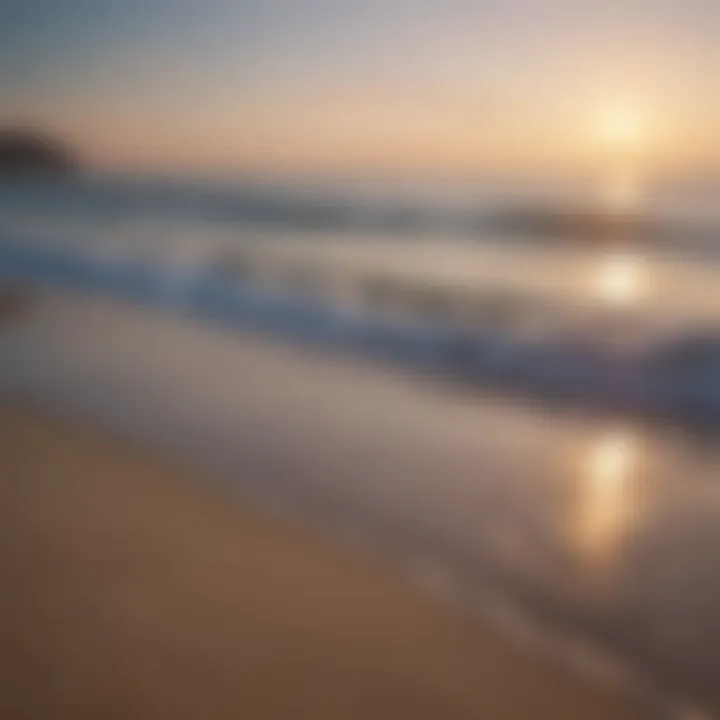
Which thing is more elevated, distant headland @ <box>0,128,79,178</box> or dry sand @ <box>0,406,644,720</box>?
distant headland @ <box>0,128,79,178</box>

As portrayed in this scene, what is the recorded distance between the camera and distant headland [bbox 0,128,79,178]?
11.1ft

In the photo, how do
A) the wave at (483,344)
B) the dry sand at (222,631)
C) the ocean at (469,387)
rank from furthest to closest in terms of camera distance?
1. the wave at (483,344)
2. the ocean at (469,387)
3. the dry sand at (222,631)

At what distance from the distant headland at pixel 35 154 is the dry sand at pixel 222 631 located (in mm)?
2583

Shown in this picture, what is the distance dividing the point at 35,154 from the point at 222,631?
3.22 meters

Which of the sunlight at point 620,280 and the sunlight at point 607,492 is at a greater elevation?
the sunlight at point 620,280

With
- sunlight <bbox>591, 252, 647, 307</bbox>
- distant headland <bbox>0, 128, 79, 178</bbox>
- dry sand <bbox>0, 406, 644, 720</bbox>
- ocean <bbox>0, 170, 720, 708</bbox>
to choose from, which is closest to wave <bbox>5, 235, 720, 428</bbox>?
ocean <bbox>0, 170, 720, 708</bbox>

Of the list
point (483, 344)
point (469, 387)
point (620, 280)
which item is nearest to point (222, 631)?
point (469, 387)

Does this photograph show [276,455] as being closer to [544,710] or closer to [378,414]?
[378,414]

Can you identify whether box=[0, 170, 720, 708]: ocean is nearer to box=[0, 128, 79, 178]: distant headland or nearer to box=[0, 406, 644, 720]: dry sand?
box=[0, 406, 644, 720]: dry sand

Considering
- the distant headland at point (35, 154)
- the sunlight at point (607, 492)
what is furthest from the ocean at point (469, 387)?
the distant headland at point (35, 154)

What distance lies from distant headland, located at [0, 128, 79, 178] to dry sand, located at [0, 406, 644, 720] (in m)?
2.58

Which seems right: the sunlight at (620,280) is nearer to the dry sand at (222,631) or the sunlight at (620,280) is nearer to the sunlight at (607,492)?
the sunlight at (607,492)

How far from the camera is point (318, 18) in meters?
2.44

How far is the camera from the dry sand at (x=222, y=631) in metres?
0.72
